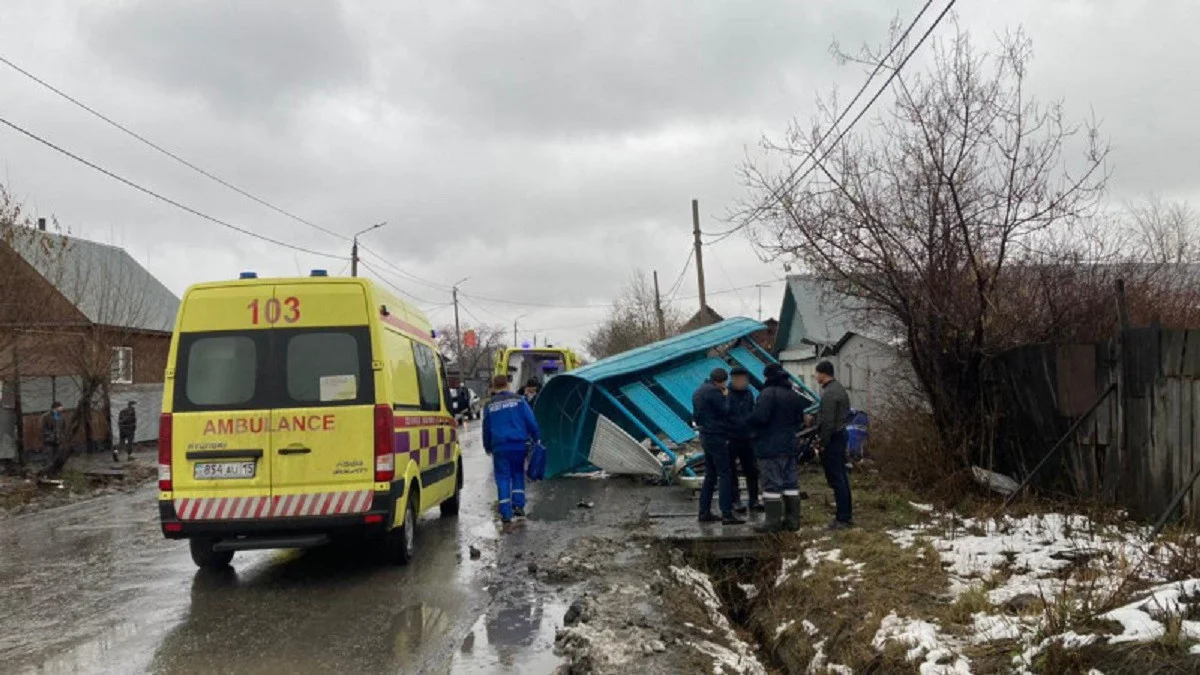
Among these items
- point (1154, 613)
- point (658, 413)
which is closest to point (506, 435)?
point (658, 413)

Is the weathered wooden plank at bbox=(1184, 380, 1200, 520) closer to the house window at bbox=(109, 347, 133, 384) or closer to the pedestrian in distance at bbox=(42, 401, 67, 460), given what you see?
the pedestrian in distance at bbox=(42, 401, 67, 460)

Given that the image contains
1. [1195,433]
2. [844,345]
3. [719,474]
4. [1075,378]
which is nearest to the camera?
[1195,433]

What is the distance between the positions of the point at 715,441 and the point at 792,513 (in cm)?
127

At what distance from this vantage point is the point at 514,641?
5543 mm

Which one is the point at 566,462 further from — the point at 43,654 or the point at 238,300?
the point at 43,654

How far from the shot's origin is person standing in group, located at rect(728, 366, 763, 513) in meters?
9.33

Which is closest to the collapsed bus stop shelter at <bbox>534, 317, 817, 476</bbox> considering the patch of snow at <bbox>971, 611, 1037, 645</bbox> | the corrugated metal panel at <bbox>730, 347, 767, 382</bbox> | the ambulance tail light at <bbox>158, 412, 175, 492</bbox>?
the corrugated metal panel at <bbox>730, 347, 767, 382</bbox>

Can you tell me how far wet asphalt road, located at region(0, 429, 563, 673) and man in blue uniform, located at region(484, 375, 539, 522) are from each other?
1.77 feet

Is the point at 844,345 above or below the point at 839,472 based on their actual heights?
above

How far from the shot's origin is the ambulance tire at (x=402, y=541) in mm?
7625

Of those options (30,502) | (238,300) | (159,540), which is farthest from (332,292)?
(30,502)

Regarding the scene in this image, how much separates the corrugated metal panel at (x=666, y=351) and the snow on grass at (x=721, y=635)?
537cm

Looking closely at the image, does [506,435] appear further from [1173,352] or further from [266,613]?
[1173,352]

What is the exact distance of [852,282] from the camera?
32.0 feet
